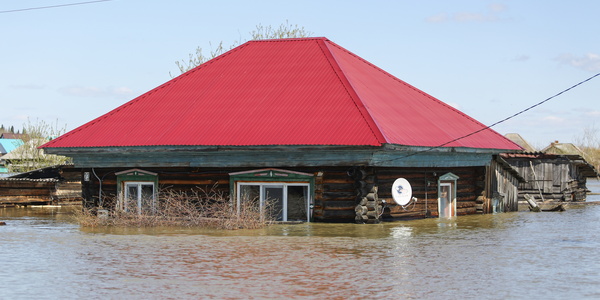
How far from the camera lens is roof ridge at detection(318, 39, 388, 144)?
77.2ft

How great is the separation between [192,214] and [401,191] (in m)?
6.55

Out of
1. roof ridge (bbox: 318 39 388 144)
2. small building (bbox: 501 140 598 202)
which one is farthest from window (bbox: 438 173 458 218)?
small building (bbox: 501 140 598 202)

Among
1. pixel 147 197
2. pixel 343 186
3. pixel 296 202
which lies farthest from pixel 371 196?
pixel 147 197

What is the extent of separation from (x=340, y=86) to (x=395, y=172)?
3561 mm

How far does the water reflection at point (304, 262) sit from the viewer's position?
12.5 meters

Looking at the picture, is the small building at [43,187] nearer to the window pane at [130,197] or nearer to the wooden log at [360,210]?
the window pane at [130,197]

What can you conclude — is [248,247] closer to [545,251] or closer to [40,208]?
[545,251]

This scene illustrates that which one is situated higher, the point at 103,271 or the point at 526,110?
the point at 526,110

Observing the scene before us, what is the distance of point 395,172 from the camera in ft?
84.9

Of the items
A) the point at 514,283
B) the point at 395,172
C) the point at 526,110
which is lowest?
the point at 514,283

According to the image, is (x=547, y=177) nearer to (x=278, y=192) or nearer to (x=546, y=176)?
(x=546, y=176)

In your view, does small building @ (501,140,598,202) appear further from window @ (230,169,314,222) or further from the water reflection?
window @ (230,169,314,222)

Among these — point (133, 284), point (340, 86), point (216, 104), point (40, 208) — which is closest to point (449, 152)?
point (340, 86)

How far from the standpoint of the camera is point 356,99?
26094mm
